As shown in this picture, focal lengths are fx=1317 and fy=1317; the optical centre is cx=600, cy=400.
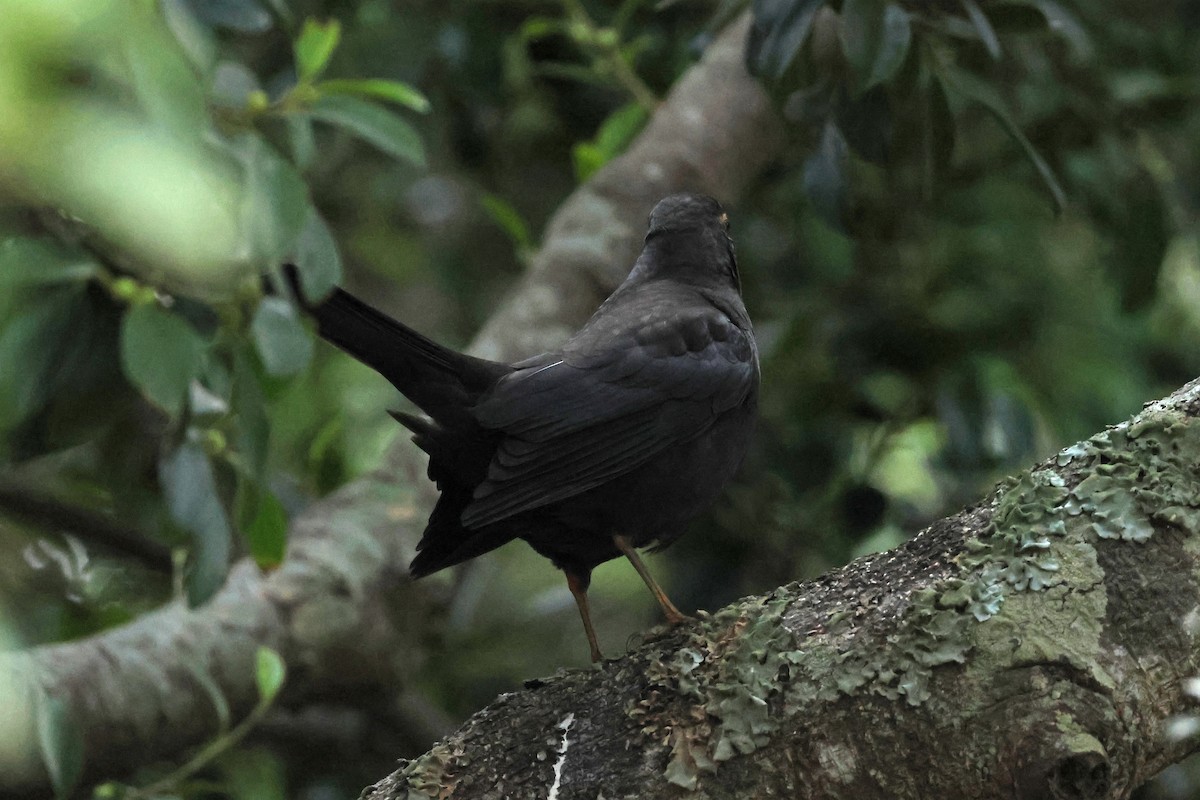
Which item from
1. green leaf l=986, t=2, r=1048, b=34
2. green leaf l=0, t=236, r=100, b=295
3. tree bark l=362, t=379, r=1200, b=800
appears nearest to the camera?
tree bark l=362, t=379, r=1200, b=800

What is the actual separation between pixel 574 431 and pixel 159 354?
1.00 m

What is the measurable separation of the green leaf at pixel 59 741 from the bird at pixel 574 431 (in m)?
0.78

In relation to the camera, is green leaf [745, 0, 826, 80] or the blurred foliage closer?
the blurred foliage

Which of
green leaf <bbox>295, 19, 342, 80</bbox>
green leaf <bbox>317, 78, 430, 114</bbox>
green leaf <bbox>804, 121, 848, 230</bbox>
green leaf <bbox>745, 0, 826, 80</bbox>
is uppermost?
green leaf <bbox>295, 19, 342, 80</bbox>

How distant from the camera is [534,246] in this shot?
4945mm

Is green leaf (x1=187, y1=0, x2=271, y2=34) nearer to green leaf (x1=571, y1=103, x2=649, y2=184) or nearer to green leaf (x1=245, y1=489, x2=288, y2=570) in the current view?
green leaf (x1=245, y1=489, x2=288, y2=570)

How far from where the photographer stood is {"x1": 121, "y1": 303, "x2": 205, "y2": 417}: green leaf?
2.12 metres

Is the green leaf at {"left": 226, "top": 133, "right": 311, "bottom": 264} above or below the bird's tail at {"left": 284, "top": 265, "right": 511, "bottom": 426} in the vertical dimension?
above

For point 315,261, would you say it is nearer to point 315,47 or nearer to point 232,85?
point 232,85

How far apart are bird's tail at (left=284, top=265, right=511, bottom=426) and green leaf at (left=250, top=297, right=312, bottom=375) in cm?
40

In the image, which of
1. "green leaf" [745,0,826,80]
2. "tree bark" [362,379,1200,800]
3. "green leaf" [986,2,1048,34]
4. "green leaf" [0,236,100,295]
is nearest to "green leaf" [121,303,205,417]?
"green leaf" [0,236,100,295]

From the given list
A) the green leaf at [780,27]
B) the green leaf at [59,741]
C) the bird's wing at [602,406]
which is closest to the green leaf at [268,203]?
the bird's wing at [602,406]

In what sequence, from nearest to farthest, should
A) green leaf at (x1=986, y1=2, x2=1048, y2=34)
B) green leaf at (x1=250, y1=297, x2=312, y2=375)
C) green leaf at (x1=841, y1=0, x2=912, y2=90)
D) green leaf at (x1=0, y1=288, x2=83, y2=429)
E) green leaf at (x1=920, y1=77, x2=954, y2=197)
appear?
green leaf at (x1=0, y1=288, x2=83, y2=429) → green leaf at (x1=250, y1=297, x2=312, y2=375) → green leaf at (x1=841, y1=0, x2=912, y2=90) → green leaf at (x1=920, y1=77, x2=954, y2=197) → green leaf at (x1=986, y1=2, x2=1048, y2=34)

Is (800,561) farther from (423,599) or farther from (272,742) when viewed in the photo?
(272,742)
